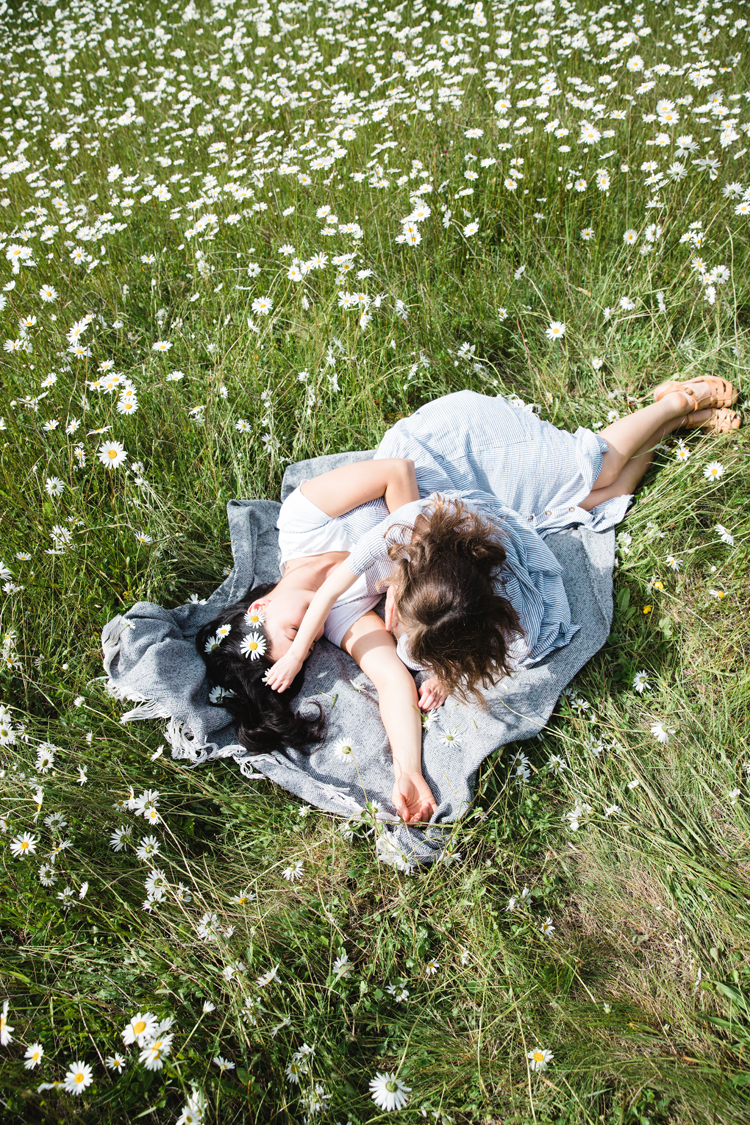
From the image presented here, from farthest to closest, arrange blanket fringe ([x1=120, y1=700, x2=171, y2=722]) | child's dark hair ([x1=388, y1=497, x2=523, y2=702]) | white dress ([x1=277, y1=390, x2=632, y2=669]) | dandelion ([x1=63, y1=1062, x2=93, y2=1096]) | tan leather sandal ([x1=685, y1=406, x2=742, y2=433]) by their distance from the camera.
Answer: tan leather sandal ([x1=685, y1=406, x2=742, y2=433])
white dress ([x1=277, y1=390, x2=632, y2=669])
blanket fringe ([x1=120, y1=700, x2=171, y2=722])
child's dark hair ([x1=388, y1=497, x2=523, y2=702])
dandelion ([x1=63, y1=1062, x2=93, y2=1096])

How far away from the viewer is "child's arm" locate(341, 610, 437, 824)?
7.34ft

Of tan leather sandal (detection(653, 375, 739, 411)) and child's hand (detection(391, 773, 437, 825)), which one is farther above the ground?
tan leather sandal (detection(653, 375, 739, 411))

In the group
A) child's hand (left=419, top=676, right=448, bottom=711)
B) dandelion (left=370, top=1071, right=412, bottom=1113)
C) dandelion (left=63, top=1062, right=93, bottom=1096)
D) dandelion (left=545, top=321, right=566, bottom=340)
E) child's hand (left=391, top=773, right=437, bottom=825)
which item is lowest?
child's hand (left=391, top=773, right=437, bottom=825)

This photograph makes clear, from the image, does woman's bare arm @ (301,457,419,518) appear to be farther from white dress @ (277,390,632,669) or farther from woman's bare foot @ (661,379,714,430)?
woman's bare foot @ (661,379,714,430)

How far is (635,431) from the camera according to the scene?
8.93 feet

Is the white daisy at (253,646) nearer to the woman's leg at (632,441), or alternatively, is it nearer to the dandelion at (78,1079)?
the dandelion at (78,1079)

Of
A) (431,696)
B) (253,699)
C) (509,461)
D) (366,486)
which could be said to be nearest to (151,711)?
(253,699)

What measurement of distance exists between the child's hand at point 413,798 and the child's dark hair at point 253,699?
40cm

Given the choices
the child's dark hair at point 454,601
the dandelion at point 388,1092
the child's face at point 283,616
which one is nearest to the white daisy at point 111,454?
the child's face at point 283,616

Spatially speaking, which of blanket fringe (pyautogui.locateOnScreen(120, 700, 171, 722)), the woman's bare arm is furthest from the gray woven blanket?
the woman's bare arm

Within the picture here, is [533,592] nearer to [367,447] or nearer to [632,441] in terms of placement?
[632,441]

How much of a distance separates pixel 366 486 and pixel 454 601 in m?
0.68

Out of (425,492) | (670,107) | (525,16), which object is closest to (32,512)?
(425,492)

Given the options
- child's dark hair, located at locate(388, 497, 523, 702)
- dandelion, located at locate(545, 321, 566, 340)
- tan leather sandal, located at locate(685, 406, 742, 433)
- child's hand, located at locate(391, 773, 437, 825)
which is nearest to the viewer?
child's dark hair, located at locate(388, 497, 523, 702)
